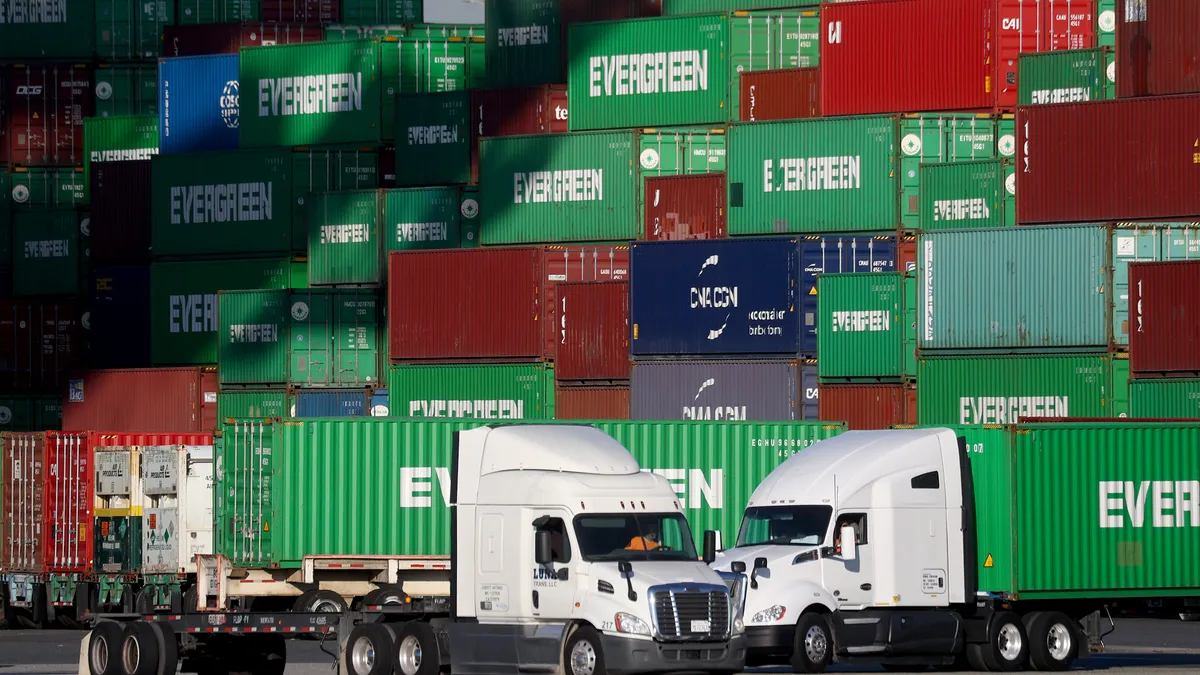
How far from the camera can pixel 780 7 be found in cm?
5100

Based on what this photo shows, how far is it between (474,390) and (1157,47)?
55.9 ft

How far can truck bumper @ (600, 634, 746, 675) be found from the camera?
69.7ft

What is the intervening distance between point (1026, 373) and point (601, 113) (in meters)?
15.1

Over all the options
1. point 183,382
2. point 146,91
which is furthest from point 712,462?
point 146,91

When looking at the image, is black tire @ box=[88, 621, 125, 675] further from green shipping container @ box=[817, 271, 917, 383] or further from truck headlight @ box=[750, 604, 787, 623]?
green shipping container @ box=[817, 271, 917, 383]

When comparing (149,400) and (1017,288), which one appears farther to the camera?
(149,400)

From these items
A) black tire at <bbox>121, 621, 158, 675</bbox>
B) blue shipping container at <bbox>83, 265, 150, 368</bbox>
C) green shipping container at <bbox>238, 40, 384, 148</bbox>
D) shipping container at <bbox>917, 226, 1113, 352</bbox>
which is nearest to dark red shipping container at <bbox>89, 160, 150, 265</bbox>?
blue shipping container at <bbox>83, 265, 150, 368</bbox>

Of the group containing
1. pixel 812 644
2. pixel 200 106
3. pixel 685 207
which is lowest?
pixel 812 644

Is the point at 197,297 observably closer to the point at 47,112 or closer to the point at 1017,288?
the point at 47,112

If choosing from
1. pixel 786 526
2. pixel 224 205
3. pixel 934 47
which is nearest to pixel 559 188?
pixel 934 47

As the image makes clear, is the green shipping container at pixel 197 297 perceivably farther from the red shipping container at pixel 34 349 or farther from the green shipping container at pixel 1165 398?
the green shipping container at pixel 1165 398

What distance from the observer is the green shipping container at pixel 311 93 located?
57.7m

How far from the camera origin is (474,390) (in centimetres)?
4775

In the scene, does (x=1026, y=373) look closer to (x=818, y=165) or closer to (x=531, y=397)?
(x=818, y=165)
